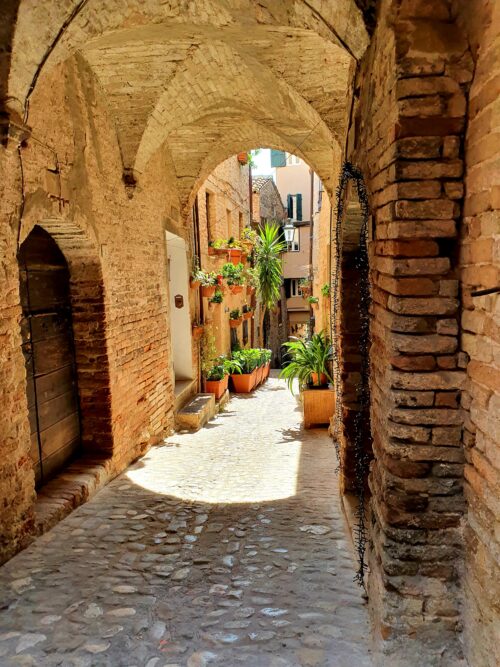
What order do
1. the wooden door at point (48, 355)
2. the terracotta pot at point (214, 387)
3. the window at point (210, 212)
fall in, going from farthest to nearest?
the window at point (210, 212) < the terracotta pot at point (214, 387) < the wooden door at point (48, 355)

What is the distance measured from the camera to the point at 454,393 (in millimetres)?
2082

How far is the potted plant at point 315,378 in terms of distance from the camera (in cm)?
750

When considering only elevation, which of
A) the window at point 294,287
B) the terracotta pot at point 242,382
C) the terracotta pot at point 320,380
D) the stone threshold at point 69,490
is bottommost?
the terracotta pot at point 242,382

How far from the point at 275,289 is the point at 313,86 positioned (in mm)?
10482

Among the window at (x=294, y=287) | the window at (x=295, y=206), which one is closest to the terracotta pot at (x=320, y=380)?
the window at (x=294, y=287)

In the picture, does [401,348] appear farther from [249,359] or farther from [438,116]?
[249,359]

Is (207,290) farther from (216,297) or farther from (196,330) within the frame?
(196,330)

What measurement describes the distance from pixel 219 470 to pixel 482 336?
4469 mm

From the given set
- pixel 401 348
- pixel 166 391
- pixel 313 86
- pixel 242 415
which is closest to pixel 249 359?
pixel 242 415

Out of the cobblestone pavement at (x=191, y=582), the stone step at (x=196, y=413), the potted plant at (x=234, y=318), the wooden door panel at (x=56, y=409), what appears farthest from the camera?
the potted plant at (x=234, y=318)

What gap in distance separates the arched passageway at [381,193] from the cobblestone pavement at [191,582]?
379mm

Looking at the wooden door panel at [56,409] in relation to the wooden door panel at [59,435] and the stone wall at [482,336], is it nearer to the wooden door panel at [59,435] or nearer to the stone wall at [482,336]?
the wooden door panel at [59,435]

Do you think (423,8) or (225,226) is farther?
(225,226)

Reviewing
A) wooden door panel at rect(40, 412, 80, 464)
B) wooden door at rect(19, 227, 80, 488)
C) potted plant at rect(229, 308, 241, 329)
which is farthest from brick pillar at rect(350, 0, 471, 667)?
potted plant at rect(229, 308, 241, 329)
